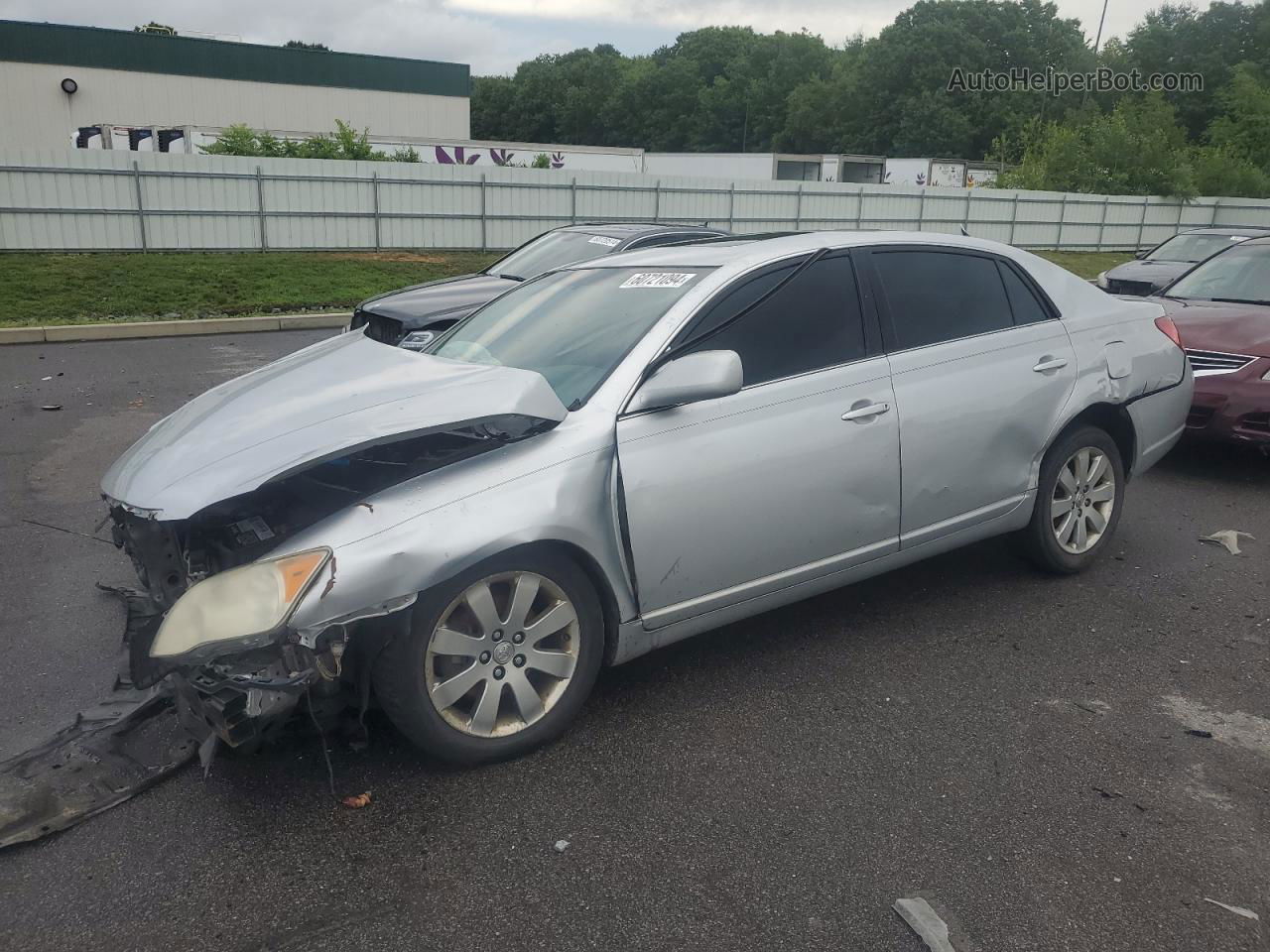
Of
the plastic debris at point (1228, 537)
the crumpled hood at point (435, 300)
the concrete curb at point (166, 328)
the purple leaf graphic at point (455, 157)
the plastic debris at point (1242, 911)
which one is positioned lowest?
the concrete curb at point (166, 328)

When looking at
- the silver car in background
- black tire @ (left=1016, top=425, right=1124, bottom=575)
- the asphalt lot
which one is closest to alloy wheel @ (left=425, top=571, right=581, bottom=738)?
the silver car in background

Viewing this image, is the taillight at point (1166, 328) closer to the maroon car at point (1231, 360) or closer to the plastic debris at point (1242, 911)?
the maroon car at point (1231, 360)

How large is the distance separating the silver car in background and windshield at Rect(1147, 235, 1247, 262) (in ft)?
39.3

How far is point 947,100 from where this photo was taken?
78125 mm

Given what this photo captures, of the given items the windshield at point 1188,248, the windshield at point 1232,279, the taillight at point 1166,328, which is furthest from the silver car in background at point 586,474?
the windshield at point 1188,248

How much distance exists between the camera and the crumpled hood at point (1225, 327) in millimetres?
6824

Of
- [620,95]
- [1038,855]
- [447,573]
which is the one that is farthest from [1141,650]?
[620,95]

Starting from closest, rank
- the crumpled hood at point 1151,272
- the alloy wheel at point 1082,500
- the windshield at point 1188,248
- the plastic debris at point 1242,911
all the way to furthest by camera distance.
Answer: the plastic debris at point 1242,911 < the alloy wheel at point 1082,500 < the crumpled hood at point 1151,272 < the windshield at point 1188,248

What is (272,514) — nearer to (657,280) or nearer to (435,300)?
(657,280)

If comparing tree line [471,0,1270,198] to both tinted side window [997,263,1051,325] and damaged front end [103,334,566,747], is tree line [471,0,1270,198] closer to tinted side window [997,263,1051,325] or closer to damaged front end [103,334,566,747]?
tinted side window [997,263,1051,325]

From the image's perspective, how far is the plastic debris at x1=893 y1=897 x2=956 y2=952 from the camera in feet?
8.43

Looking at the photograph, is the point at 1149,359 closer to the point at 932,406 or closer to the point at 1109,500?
the point at 1109,500

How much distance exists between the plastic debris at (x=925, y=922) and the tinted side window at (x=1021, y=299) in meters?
2.98

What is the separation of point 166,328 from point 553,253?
21.2ft
